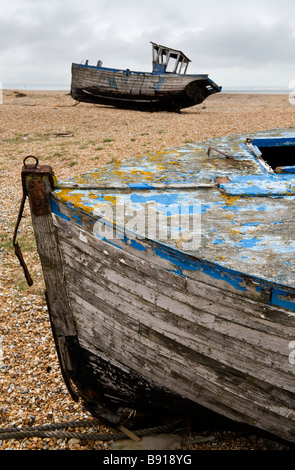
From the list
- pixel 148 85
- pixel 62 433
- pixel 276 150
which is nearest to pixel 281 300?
pixel 62 433

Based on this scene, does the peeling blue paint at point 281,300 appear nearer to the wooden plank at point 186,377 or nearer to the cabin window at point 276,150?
the wooden plank at point 186,377

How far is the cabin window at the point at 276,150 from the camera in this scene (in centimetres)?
473

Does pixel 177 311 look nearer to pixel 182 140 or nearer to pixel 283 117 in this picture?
pixel 182 140

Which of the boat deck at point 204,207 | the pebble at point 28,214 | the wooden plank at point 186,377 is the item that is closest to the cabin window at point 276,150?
the boat deck at point 204,207

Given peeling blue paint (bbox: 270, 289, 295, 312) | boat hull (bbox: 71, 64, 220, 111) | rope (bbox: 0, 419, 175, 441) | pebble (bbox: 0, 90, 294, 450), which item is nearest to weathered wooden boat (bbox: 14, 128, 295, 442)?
peeling blue paint (bbox: 270, 289, 295, 312)

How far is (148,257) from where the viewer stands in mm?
2121

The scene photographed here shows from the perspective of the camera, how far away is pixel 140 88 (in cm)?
1856

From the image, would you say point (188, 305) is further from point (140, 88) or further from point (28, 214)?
point (140, 88)

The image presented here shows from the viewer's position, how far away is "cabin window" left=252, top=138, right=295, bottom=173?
4734mm

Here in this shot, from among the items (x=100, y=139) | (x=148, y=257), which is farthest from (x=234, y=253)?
(x=100, y=139)

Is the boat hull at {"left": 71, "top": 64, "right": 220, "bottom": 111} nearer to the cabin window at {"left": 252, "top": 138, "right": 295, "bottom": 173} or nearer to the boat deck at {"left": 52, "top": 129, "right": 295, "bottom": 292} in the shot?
the cabin window at {"left": 252, "top": 138, "right": 295, "bottom": 173}

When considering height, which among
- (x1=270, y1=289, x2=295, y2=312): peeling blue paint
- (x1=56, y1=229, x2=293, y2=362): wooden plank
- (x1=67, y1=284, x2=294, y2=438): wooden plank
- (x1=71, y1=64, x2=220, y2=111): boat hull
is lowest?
(x1=67, y1=284, x2=294, y2=438): wooden plank

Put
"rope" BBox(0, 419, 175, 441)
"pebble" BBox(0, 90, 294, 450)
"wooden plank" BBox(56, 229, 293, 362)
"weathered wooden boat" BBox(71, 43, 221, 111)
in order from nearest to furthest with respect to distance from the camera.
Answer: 1. "wooden plank" BBox(56, 229, 293, 362)
2. "rope" BBox(0, 419, 175, 441)
3. "pebble" BBox(0, 90, 294, 450)
4. "weathered wooden boat" BBox(71, 43, 221, 111)

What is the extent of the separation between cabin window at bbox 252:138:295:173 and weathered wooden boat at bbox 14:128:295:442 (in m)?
1.55
